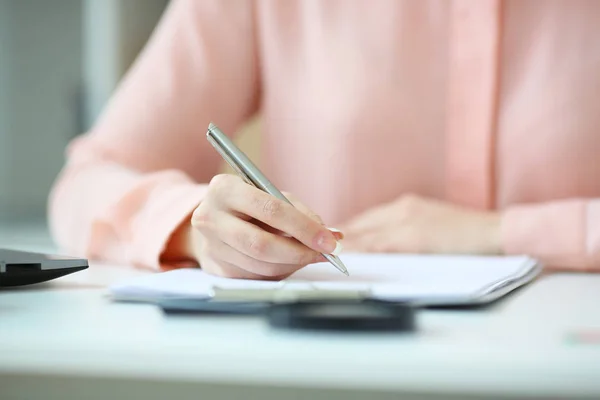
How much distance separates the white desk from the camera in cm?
25

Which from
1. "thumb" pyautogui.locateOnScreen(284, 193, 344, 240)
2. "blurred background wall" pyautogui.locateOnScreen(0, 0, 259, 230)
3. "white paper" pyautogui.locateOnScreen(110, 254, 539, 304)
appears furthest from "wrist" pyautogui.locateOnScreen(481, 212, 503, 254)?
"blurred background wall" pyautogui.locateOnScreen(0, 0, 259, 230)

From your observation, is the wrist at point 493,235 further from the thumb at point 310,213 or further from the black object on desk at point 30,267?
the black object on desk at point 30,267

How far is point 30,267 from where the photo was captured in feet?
1.51

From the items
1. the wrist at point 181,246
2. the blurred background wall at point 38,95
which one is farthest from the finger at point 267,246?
the blurred background wall at point 38,95

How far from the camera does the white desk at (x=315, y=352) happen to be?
9.9 inches

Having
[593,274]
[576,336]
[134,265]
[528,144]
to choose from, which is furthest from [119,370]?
[528,144]

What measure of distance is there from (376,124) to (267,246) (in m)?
0.41

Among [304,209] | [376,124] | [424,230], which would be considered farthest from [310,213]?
[376,124]

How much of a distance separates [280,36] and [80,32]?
109 centimetres

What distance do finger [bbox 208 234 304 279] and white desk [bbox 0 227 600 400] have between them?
0.10 metres

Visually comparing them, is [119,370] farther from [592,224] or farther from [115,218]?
[592,224]

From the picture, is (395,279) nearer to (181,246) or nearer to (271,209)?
(271,209)

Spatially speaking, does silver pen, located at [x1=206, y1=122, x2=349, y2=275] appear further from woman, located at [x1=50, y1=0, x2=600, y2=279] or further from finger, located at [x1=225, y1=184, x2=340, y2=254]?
woman, located at [x1=50, y1=0, x2=600, y2=279]

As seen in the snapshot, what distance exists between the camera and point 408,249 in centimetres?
71
